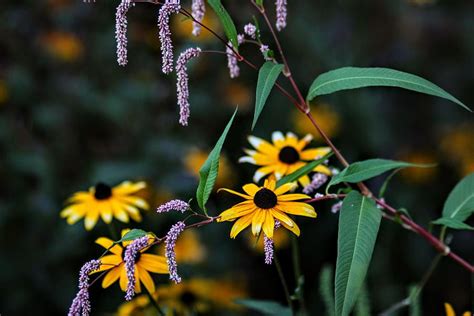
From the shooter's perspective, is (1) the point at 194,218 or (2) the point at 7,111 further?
(2) the point at 7,111

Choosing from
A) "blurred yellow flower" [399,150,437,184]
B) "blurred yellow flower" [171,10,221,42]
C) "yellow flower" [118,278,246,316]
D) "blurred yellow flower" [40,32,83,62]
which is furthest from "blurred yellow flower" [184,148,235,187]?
"blurred yellow flower" [40,32,83,62]

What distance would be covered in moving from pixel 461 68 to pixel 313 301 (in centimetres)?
149

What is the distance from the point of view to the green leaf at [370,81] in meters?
0.97

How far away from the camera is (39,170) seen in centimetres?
262

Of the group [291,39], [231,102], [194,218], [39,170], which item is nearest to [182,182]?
[194,218]

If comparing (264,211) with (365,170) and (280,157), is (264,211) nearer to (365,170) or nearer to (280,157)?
(365,170)

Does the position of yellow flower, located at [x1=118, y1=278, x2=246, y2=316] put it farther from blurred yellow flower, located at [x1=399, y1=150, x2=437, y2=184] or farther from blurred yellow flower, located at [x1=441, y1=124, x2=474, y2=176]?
blurred yellow flower, located at [x1=441, y1=124, x2=474, y2=176]

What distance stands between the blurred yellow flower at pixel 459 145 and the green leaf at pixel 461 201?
1.77 metres

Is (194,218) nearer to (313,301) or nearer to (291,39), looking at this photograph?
(313,301)

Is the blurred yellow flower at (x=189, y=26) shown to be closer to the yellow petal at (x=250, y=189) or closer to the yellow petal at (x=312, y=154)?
the yellow petal at (x=312, y=154)

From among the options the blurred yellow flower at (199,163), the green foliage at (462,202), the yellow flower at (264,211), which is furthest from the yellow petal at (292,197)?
the blurred yellow flower at (199,163)

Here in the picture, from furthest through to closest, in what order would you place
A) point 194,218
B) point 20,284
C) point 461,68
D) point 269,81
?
point 461,68
point 194,218
point 20,284
point 269,81

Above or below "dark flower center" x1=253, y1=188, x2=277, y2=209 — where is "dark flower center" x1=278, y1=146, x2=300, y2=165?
below

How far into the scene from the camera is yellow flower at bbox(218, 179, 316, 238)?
0.98 meters
